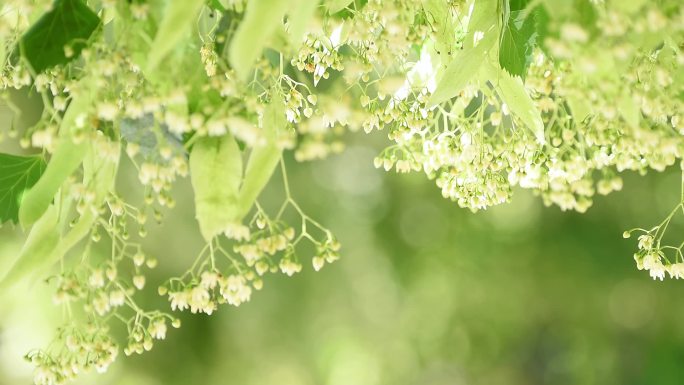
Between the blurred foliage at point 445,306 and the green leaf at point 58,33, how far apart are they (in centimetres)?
395

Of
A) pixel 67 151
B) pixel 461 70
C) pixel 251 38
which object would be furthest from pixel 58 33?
pixel 461 70

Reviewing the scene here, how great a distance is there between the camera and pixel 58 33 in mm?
679

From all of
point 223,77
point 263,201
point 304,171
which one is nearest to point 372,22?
point 223,77

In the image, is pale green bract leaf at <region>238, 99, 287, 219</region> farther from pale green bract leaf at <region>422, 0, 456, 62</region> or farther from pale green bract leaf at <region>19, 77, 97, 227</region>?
pale green bract leaf at <region>422, 0, 456, 62</region>

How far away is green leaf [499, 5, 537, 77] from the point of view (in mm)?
806

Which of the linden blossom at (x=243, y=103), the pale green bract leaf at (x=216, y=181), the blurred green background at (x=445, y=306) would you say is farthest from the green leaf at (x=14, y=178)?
the blurred green background at (x=445, y=306)

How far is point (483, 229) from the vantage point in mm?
4801

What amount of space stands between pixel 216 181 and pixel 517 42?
1.03ft

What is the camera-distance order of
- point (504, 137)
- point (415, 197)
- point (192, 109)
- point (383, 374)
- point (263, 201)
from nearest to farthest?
1. point (192, 109)
2. point (504, 137)
3. point (263, 201)
4. point (383, 374)
5. point (415, 197)

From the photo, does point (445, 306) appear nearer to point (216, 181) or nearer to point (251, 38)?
point (216, 181)

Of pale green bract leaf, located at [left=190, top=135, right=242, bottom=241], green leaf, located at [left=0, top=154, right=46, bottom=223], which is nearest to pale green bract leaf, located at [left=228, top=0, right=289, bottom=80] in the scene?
pale green bract leaf, located at [left=190, top=135, right=242, bottom=241]

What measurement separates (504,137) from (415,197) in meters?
4.10

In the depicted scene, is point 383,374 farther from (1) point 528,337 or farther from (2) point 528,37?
(2) point 528,37

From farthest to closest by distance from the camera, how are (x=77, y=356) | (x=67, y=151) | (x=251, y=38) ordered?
(x=77, y=356) → (x=67, y=151) → (x=251, y=38)
